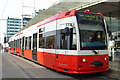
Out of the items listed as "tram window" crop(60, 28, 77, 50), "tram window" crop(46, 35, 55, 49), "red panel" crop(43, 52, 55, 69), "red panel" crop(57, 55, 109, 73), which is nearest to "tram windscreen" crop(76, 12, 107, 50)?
"tram window" crop(60, 28, 77, 50)

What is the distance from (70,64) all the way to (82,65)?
0.57 m

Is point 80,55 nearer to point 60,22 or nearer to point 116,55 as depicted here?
point 60,22

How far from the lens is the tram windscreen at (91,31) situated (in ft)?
21.2

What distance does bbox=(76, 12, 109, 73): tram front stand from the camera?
6328 millimetres

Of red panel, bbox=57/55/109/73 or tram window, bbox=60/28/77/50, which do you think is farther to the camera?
tram window, bbox=60/28/77/50

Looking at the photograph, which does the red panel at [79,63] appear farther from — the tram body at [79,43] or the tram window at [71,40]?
the tram window at [71,40]

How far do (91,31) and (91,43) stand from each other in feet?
1.93

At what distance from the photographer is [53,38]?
303 inches

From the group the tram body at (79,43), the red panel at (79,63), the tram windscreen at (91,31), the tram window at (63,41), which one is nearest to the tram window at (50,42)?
the tram body at (79,43)

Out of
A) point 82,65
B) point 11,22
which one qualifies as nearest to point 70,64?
point 82,65

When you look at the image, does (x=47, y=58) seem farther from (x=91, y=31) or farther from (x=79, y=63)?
(x=91, y=31)

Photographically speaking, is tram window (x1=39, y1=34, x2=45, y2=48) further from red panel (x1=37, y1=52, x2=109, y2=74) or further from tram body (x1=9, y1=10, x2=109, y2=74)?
red panel (x1=37, y1=52, x2=109, y2=74)

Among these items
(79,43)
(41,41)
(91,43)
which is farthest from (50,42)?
(91,43)

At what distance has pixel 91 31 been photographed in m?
6.67
